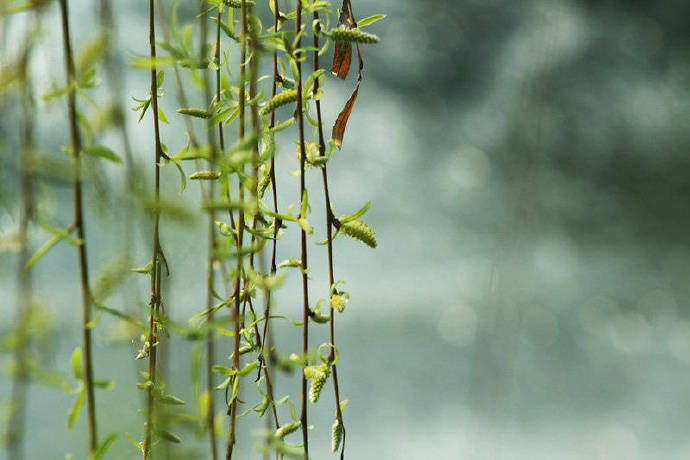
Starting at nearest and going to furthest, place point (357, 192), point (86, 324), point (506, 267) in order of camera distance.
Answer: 1. point (86, 324)
2. point (357, 192)
3. point (506, 267)

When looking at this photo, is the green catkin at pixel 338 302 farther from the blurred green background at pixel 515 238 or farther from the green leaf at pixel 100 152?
the blurred green background at pixel 515 238

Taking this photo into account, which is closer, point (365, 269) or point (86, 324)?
point (86, 324)

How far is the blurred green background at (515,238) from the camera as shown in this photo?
1.48 metres

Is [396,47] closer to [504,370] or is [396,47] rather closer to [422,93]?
[422,93]

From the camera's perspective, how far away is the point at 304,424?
216mm

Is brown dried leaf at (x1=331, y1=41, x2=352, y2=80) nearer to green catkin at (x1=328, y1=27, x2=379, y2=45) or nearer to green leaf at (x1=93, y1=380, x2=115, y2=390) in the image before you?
green catkin at (x1=328, y1=27, x2=379, y2=45)

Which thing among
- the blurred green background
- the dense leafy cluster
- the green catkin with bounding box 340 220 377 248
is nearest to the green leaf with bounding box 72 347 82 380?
the dense leafy cluster

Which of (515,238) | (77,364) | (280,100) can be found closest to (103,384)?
(77,364)

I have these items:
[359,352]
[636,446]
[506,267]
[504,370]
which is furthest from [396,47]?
[636,446]

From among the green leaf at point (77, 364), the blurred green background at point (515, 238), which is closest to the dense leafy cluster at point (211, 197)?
the green leaf at point (77, 364)

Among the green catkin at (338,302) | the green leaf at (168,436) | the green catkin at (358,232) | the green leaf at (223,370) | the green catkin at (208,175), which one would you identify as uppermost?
the green catkin at (208,175)

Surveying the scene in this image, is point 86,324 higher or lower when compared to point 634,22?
lower

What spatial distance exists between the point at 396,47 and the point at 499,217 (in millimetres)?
542

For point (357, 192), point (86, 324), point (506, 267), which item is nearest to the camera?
point (86, 324)
